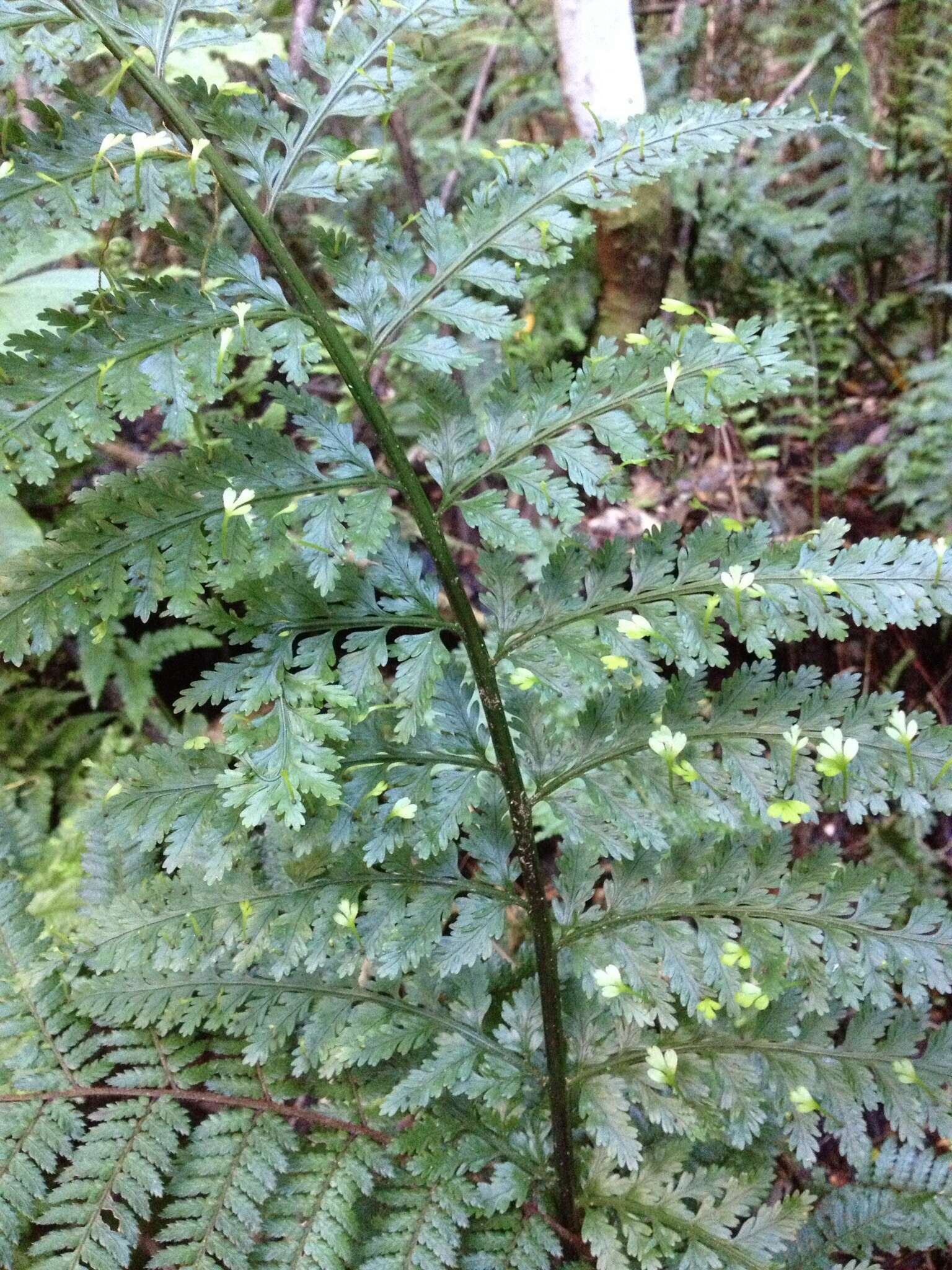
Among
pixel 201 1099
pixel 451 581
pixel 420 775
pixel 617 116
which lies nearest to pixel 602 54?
pixel 617 116

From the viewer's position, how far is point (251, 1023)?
1760 mm

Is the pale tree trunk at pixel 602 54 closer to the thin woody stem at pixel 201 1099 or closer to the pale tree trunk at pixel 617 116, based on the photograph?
the pale tree trunk at pixel 617 116

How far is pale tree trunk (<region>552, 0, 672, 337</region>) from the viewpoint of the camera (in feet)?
11.9

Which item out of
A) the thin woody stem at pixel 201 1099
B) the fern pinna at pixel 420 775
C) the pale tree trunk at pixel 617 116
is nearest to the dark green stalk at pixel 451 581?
the fern pinna at pixel 420 775

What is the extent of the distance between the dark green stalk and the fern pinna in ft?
0.03

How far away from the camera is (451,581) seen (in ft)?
4.91

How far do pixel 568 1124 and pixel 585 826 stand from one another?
64cm

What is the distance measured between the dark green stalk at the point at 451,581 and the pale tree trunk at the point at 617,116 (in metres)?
2.67

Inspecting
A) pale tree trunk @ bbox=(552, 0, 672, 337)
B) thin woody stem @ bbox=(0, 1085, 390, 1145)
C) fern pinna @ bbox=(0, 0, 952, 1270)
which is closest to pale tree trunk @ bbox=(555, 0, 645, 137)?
pale tree trunk @ bbox=(552, 0, 672, 337)

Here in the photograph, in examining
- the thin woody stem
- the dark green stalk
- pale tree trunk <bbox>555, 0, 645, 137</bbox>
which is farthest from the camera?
pale tree trunk <bbox>555, 0, 645, 137</bbox>

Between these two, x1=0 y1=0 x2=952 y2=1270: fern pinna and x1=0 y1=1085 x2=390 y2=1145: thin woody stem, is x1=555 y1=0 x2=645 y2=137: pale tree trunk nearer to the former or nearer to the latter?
x1=0 y1=0 x2=952 y2=1270: fern pinna

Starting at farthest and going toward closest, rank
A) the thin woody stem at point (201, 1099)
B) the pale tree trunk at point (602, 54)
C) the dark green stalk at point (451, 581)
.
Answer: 1. the pale tree trunk at point (602, 54)
2. the thin woody stem at point (201, 1099)
3. the dark green stalk at point (451, 581)

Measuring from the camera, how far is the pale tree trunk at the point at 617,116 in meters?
3.61

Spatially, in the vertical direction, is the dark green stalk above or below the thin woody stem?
above
